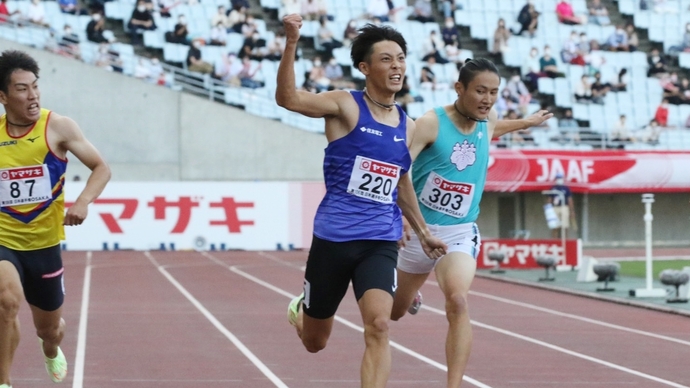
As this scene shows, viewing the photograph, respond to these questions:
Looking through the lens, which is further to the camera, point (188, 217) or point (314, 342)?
point (188, 217)

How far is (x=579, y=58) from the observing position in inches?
1357

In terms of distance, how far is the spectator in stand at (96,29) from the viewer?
2988 centimetres

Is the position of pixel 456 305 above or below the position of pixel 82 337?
above

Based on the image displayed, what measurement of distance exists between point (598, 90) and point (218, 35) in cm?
976

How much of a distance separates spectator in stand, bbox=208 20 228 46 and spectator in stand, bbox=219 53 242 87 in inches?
21.7

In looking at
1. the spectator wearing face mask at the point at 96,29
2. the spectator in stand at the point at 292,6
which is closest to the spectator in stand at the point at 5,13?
the spectator wearing face mask at the point at 96,29

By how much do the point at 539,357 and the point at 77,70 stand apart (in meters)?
20.9

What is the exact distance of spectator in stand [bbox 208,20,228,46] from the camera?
3117 cm

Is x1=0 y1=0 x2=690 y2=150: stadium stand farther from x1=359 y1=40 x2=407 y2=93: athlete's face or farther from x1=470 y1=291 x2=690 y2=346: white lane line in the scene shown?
x1=359 y1=40 x2=407 y2=93: athlete's face

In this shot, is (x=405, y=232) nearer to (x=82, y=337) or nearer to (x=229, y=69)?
(x=82, y=337)

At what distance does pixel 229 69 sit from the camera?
101 feet

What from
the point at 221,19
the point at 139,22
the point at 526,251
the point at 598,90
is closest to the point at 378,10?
the point at 221,19

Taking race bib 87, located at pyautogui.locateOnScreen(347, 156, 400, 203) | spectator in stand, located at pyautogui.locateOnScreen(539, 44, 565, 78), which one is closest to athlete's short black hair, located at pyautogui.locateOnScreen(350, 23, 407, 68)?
race bib 87, located at pyautogui.locateOnScreen(347, 156, 400, 203)

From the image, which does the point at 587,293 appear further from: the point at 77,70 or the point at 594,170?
the point at 77,70
